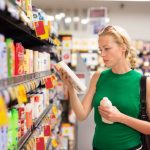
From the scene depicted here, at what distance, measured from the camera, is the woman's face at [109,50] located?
7.67ft

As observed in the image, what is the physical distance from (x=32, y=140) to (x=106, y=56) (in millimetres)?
845

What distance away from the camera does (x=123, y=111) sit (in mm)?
2318

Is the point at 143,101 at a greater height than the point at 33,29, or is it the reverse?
the point at 33,29

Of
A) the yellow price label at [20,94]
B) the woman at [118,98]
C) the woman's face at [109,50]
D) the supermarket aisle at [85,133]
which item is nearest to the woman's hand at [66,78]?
the woman at [118,98]

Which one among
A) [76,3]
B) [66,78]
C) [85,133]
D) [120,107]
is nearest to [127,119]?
[120,107]

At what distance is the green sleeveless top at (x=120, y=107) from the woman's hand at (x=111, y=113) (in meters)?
0.07

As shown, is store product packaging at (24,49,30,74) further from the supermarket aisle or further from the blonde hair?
the supermarket aisle

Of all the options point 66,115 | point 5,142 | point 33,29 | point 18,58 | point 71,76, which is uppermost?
point 33,29

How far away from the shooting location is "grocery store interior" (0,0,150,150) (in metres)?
1.67

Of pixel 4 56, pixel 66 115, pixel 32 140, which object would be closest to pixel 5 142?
pixel 4 56

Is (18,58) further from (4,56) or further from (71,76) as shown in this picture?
(71,76)

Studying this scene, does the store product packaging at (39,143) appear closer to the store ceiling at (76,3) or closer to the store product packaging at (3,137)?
the store product packaging at (3,137)

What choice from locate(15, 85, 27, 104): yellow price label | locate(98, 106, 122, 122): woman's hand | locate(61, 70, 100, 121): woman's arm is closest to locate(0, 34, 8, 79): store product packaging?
locate(15, 85, 27, 104): yellow price label

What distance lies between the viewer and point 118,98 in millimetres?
2334
